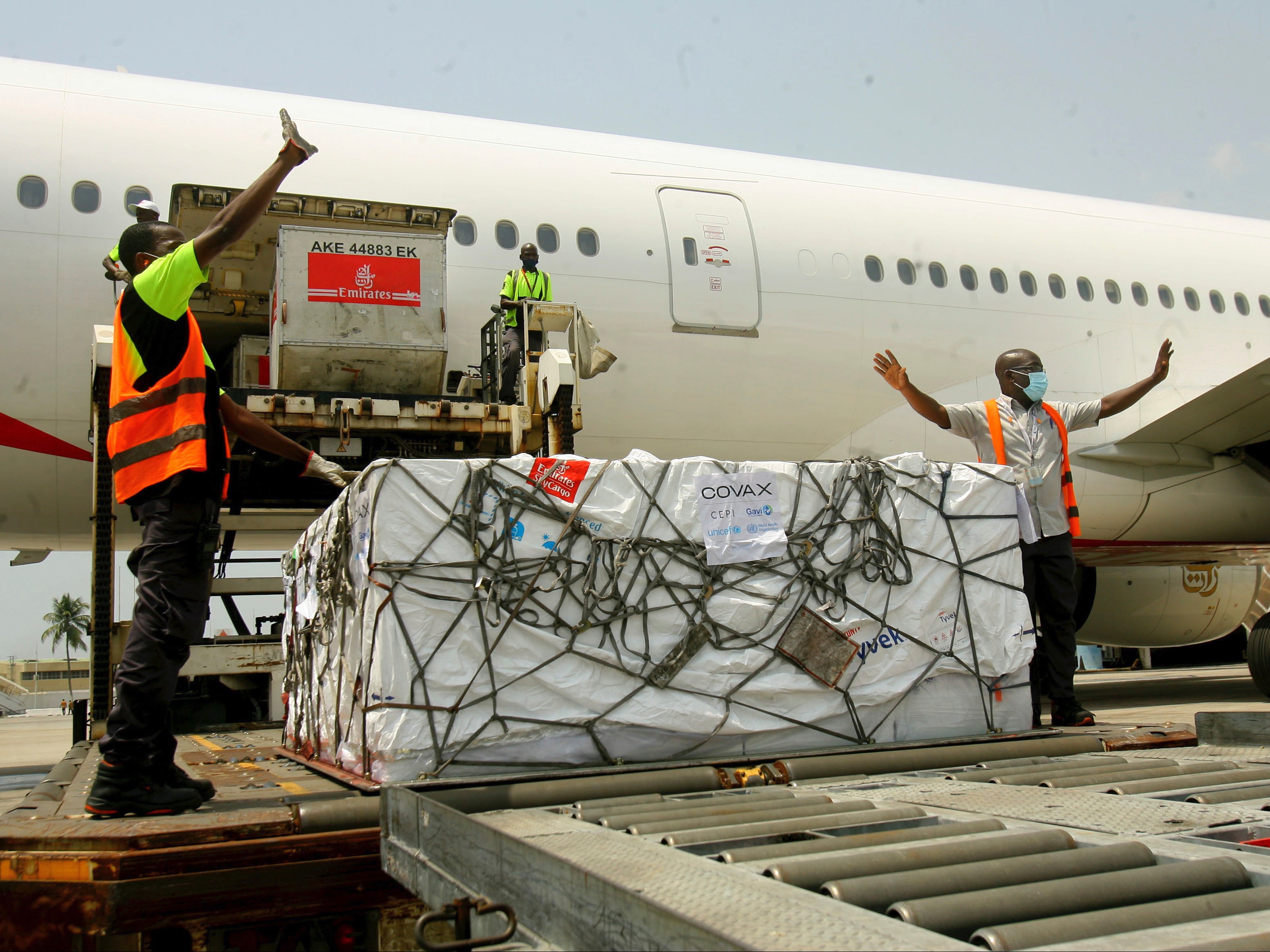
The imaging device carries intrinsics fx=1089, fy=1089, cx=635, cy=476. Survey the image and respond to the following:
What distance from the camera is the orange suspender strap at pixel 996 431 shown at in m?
4.62

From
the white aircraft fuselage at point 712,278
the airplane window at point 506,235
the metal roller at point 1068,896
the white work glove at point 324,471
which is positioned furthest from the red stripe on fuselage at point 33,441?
the metal roller at point 1068,896

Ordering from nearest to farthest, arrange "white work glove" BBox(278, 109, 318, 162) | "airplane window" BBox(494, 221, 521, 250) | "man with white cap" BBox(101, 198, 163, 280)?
"white work glove" BBox(278, 109, 318, 162), "man with white cap" BBox(101, 198, 163, 280), "airplane window" BBox(494, 221, 521, 250)

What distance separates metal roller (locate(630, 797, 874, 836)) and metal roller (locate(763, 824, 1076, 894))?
0.40 meters

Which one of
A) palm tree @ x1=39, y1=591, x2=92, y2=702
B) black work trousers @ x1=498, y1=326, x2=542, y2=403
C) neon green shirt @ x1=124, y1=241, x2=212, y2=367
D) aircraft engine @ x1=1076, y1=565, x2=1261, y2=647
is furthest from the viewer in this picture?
palm tree @ x1=39, y1=591, x2=92, y2=702

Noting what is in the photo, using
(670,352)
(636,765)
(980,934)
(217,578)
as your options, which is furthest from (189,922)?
(670,352)

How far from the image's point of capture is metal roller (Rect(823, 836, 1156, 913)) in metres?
1.59

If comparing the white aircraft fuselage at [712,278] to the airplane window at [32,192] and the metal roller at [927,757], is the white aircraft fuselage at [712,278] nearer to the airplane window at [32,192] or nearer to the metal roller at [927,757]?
the airplane window at [32,192]

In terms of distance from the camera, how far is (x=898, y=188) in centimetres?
955

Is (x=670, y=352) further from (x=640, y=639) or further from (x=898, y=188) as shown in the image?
(x=640, y=639)

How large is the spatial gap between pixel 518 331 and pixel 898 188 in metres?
4.58

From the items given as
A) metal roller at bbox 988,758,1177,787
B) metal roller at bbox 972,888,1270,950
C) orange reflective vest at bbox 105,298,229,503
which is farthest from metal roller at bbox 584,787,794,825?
orange reflective vest at bbox 105,298,229,503

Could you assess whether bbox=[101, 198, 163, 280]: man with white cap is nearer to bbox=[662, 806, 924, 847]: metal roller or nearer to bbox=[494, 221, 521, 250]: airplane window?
bbox=[494, 221, 521, 250]: airplane window

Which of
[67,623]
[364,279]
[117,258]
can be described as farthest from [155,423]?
[67,623]

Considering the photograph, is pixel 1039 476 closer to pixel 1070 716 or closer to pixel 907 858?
pixel 1070 716
